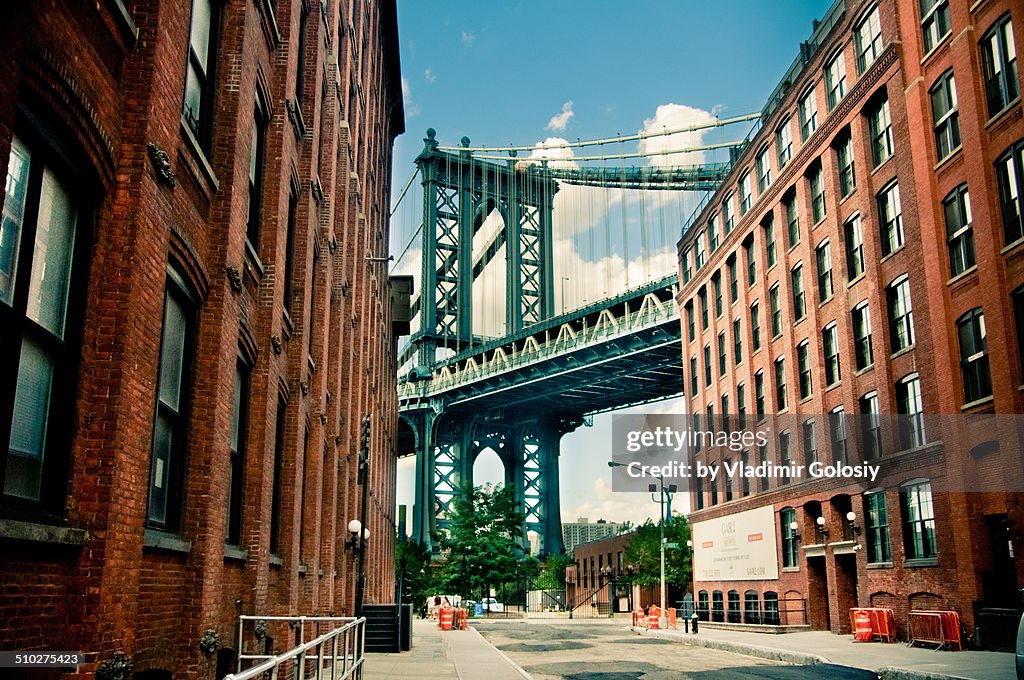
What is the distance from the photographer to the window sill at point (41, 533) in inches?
216

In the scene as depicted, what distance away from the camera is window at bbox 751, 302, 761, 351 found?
139ft

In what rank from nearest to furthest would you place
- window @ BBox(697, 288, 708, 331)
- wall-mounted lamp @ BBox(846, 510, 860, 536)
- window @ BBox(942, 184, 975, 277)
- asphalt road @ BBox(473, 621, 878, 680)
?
1. asphalt road @ BBox(473, 621, 878, 680)
2. window @ BBox(942, 184, 975, 277)
3. wall-mounted lamp @ BBox(846, 510, 860, 536)
4. window @ BBox(697, 288, 708, 331)

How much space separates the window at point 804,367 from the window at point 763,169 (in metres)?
8.20

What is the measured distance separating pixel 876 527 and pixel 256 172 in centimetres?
2435

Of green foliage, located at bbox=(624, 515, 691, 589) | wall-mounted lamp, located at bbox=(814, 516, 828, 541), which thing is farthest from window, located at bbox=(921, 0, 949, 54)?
green foliage, located at bbox=(624, 515, 691, 589)

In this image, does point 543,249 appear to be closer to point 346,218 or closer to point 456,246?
point 456,246

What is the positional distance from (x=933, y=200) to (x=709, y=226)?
79.5ft

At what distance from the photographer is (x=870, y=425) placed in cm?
3114

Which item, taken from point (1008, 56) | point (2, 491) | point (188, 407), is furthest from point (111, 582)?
point (1008, 56)

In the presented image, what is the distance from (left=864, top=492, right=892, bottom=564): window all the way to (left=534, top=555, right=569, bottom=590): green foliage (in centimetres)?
6018

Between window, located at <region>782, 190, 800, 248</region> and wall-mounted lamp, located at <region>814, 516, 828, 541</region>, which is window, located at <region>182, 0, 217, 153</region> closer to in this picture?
wall-mounted lamp, located at <region>814, 516, 828, 541</region>

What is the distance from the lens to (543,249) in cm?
10662

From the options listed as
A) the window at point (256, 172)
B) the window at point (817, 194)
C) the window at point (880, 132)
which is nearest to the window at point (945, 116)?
the window at point (880, 132)

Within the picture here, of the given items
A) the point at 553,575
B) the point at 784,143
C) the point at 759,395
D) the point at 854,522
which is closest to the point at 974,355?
the point at 854,522
